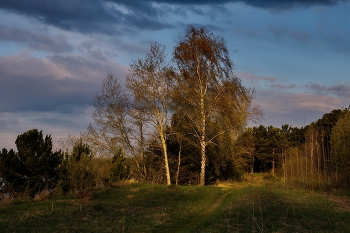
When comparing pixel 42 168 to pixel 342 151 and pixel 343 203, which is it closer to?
pixel 343 203

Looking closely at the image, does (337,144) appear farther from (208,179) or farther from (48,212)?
(48,212)

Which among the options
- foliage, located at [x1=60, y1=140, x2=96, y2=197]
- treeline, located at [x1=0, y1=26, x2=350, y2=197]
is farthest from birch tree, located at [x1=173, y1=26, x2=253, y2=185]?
foliage, located at [x1=60, y1=140, x2=96, y2=197]

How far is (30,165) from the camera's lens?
14.3 metres

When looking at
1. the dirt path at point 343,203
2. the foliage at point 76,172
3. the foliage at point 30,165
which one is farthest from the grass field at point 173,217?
the foliage at point 30,165

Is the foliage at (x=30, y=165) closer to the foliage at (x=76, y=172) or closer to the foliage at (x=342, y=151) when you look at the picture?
the foliage at (x=76, y=172)

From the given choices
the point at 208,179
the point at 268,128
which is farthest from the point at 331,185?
the point at 268,128

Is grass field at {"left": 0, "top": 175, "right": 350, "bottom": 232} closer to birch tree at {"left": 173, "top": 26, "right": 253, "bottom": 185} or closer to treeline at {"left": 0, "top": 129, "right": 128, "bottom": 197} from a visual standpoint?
treeline at {"left": 0, "top": 129, "right": 128, "bottom": 197}

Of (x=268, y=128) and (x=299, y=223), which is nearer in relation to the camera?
(x=299, y=223)

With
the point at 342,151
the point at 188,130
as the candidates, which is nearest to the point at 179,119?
the point at 188,130

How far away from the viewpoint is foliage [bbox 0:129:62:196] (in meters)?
14.0

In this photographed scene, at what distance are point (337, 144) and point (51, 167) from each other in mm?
17449

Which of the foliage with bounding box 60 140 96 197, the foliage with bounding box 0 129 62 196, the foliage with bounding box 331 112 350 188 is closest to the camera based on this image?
the foliage with bounding box 0 129 62 196

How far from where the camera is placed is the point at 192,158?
92.6ft

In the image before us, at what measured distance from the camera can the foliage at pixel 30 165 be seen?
13969 millimetres
